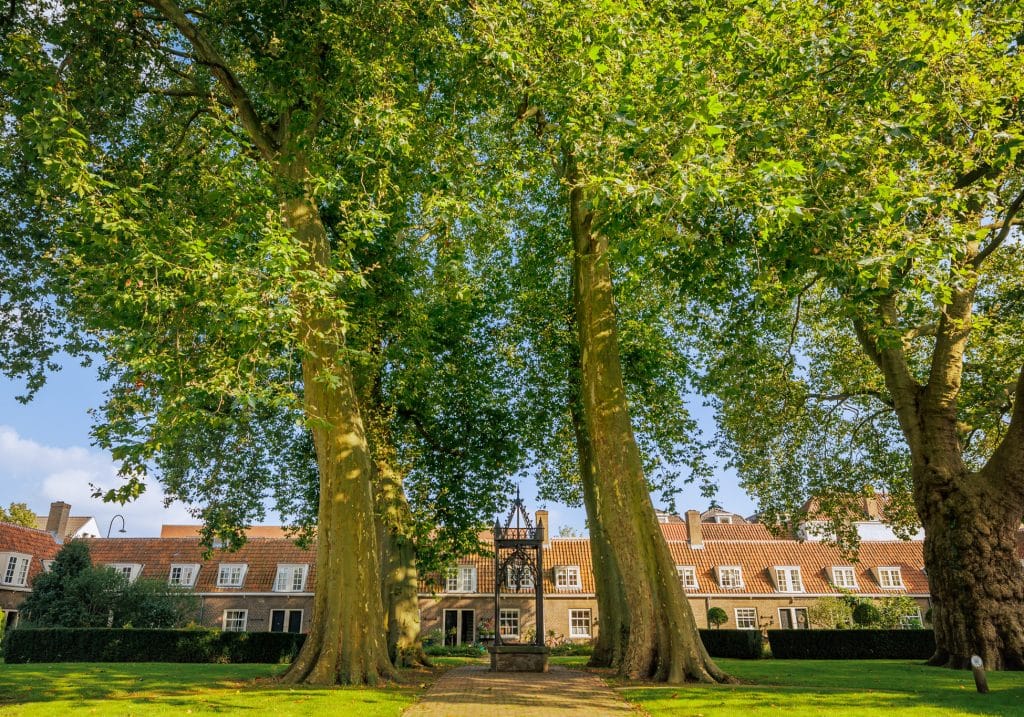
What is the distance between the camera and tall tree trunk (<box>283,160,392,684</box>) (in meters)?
12.2

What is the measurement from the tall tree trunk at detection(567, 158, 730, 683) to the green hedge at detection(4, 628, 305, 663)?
60.7 feet

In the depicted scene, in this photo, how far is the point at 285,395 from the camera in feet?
30.7

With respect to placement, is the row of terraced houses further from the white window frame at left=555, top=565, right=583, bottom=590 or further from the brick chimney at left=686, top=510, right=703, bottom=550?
the brick chimney at left=686, top=510, right=703, bottom=550

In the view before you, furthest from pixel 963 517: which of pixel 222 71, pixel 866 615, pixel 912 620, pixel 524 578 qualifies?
pixel 912 620

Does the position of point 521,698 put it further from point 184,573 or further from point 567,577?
point 184,573

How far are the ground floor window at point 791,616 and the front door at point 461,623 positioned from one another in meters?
18.8

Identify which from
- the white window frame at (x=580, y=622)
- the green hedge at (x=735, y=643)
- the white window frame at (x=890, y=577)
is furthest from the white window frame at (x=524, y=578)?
the white window frame at (x=890, y=577)

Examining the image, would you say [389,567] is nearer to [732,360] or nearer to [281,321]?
[732,360]

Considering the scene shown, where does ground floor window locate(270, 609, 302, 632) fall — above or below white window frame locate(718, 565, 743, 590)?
below

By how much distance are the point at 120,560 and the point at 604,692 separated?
4208 centimetres

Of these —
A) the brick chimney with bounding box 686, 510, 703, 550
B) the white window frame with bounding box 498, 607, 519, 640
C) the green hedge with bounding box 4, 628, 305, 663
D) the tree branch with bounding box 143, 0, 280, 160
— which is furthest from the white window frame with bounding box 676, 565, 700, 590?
the tree branch with bounding box 143, 0, 280, 160

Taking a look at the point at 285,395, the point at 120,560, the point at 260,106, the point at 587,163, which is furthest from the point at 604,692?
the point at 120,560

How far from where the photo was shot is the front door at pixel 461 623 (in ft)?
137

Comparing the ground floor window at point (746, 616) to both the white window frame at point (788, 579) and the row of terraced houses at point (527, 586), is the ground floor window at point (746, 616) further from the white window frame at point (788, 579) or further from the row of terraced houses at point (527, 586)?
the white window frame at point (788, 579)
